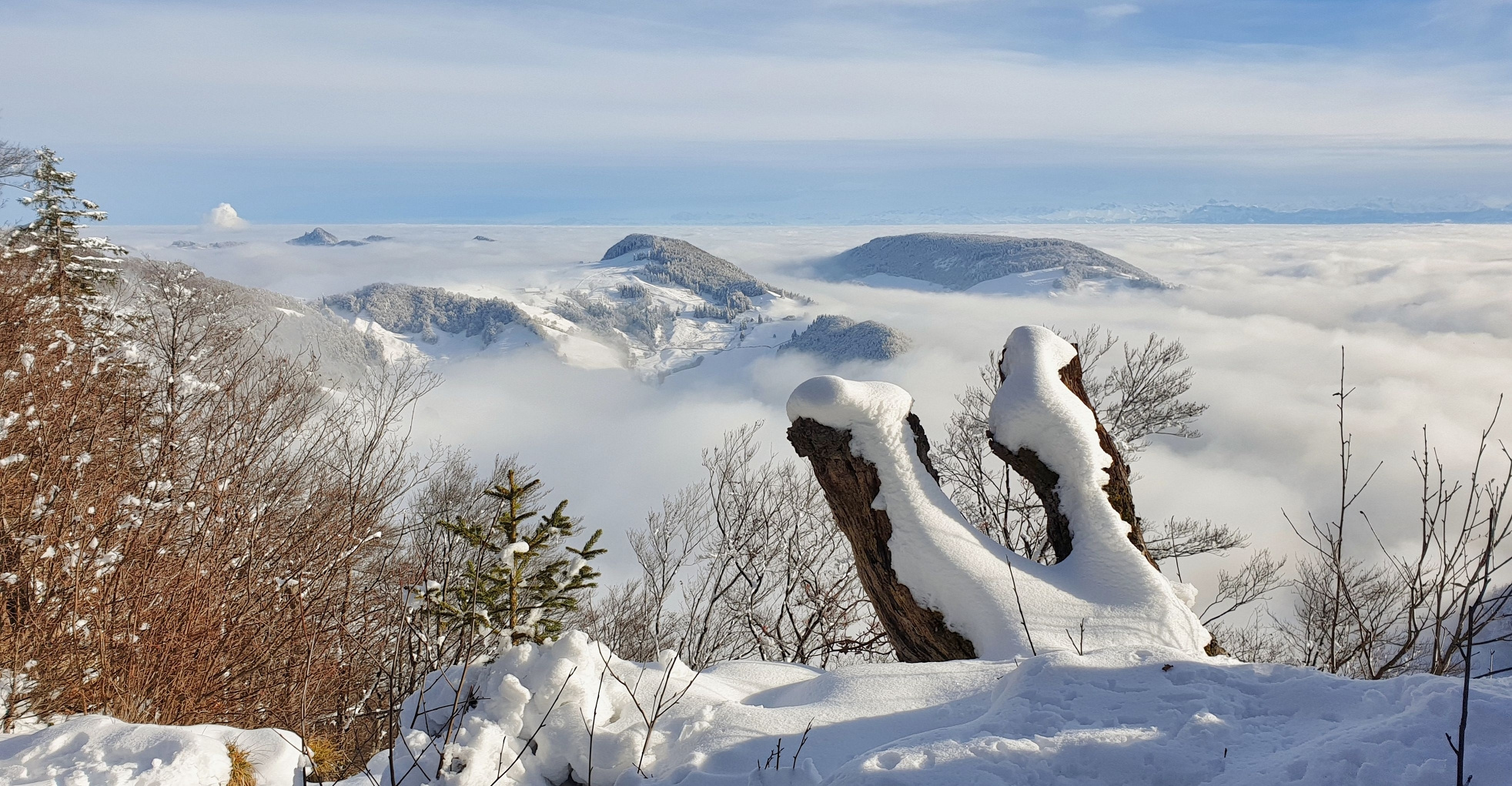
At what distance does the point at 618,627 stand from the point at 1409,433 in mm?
142676

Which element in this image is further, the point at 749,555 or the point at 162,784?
the point at 749,555

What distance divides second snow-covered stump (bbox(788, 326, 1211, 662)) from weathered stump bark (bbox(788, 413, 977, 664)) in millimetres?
11

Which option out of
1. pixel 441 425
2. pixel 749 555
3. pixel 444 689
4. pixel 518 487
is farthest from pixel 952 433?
pixel 441 425

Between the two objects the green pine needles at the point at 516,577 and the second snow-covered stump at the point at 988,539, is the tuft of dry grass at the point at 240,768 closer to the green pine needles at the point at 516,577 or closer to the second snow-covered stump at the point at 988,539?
the green pine needles at the point at 516,577

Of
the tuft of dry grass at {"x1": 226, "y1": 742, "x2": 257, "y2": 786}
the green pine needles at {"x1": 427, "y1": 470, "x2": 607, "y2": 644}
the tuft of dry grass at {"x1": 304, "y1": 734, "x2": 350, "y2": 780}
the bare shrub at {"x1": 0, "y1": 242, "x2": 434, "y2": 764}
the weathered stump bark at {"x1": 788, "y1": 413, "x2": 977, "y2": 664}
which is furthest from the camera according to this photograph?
the weathered stump bark at {"x1": 788, "y1": 413, "x2": 977, "y2": 664}

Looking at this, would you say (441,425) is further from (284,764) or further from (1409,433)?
(1409,433)

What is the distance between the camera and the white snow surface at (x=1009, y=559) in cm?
552

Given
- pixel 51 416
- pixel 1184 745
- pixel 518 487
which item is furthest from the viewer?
pixel 51 416

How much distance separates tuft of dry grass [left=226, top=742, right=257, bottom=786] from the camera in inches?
144

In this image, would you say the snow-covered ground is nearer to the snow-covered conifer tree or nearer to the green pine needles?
the green pine needles

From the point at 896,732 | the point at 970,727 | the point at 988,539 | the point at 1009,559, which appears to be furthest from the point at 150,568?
the point at 988,539

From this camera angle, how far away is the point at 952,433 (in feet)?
51.3

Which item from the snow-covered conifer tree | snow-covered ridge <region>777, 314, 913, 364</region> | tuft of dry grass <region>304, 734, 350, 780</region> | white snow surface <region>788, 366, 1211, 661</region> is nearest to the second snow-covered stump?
white snow surface <region>788, 366, 1211, 661</region>

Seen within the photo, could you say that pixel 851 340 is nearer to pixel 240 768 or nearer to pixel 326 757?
pixel 326 757
